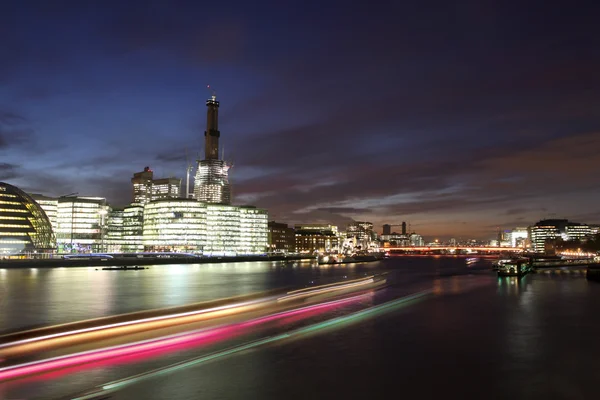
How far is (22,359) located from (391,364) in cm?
1206

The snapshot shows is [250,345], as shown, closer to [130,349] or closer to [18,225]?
[130,349]

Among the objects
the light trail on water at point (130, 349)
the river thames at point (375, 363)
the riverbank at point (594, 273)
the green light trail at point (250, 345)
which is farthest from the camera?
the riverbank at point (594, 273)

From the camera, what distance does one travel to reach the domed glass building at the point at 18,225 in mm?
155375

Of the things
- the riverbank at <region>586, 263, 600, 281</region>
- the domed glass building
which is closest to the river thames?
the riverbank at <region>586, 263, 600, 281</region>

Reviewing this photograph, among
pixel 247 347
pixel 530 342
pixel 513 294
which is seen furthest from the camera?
pixel 513 294

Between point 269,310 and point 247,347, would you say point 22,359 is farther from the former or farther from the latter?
point 269,310

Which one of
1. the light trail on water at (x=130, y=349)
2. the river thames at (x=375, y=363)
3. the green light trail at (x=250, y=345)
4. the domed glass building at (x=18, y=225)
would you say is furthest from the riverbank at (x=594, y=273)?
the domed glass building at (x=18, y=225)

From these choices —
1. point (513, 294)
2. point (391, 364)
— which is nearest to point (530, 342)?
point (391, 364)

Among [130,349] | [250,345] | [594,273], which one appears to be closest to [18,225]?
[594,273]

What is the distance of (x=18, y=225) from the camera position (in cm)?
15750

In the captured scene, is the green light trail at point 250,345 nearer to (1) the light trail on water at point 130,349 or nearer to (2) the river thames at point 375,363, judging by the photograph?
(2) the river thames at point 375,363

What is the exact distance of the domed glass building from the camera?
155 meters

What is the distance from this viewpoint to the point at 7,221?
512 ft

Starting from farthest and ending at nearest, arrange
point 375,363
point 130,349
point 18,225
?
point 18,225
point 130,349
point 375,363
